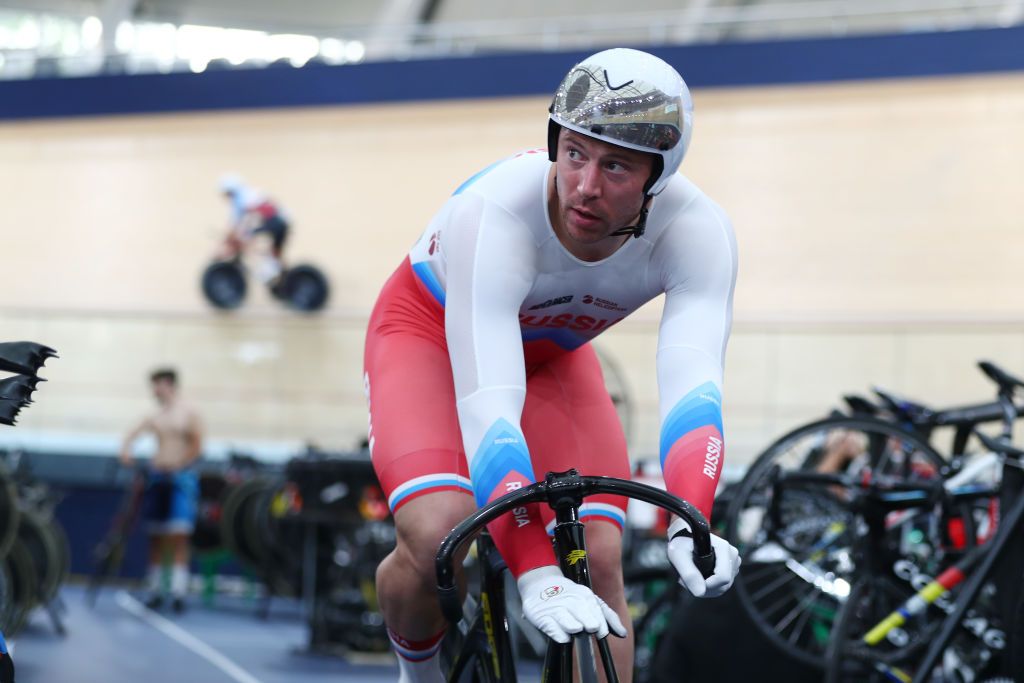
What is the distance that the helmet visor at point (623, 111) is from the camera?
87.7 inches

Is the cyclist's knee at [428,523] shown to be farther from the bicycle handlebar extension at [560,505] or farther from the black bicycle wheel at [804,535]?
the black bicycle wheel at [804,535]

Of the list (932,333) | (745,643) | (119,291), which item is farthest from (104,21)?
(745,643)

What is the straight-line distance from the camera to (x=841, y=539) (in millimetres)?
4242

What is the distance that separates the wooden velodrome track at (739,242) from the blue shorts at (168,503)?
1.79 m

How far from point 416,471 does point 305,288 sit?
11.4m

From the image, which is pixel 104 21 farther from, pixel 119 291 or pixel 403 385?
pixel 403 385

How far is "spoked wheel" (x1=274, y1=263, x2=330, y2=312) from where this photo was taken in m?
13.7

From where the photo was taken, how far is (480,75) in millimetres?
13703

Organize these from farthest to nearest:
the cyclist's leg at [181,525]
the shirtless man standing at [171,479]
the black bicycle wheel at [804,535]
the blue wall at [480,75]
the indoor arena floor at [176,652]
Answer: the blue wall at [480,75]
the shirtless man standing at [171,479]
the cyclist's leg at [181,525]
the indoor arena floor at [176,652]
the black bicycle wheel at [804,535]

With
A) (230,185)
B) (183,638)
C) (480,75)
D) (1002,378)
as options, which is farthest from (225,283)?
(1002,378)

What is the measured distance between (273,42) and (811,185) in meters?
9.85

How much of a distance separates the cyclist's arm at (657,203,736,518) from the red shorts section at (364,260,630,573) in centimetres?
34

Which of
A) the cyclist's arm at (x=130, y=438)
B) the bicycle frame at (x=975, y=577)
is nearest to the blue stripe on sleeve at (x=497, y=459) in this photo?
the bicycle frame at (x=975, y=577)

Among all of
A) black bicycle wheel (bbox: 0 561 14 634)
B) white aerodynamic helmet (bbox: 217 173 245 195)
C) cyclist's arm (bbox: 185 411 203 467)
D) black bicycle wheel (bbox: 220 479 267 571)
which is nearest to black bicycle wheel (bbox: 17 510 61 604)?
black bicycle wheel (bbox: 0 561 14 634)
